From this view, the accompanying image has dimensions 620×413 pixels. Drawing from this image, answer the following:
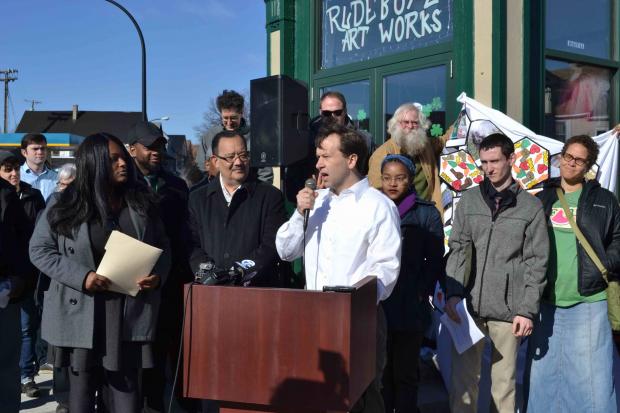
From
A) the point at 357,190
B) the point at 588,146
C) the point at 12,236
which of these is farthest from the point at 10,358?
the point at 588,146

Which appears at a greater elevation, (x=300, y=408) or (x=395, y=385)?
(x=300, y=408)

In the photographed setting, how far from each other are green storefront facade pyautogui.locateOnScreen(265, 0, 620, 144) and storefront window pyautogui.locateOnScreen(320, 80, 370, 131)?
0.01 meters

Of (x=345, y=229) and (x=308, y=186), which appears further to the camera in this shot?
(x=345, y=229)

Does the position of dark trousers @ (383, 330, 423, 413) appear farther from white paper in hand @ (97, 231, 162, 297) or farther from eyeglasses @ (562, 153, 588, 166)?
white paper in hand @ (97, 231, 162, 297)

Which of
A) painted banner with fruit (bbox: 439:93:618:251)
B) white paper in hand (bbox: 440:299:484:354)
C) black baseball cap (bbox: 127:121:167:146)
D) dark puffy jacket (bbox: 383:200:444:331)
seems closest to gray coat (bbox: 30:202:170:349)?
black baseball cap (bbox: 127:121:167:146)

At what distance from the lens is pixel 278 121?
15.2 ft

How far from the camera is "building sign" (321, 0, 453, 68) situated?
271 inches

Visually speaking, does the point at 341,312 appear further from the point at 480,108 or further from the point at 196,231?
the point at 480,108

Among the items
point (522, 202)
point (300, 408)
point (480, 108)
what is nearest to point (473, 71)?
point (480, 108)

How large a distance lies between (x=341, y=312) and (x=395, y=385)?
2.38 metres

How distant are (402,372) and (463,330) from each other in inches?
23.8

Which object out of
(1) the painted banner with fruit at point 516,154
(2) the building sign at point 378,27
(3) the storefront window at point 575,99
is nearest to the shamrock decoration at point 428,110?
(2) the building sign at point 378,27

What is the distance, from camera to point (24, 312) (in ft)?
19.9

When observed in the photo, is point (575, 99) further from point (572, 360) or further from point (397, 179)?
point (572, 360)
